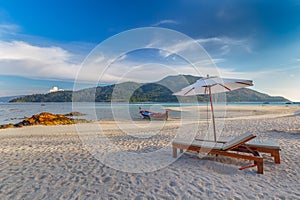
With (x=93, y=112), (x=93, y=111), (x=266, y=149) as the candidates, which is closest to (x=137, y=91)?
(x=266, y=149)

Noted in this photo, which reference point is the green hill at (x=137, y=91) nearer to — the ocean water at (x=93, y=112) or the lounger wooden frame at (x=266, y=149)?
the lounger wooden frame at (x=266, y=149)

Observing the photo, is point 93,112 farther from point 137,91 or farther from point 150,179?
point 150,179

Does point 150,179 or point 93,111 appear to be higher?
point 150,179

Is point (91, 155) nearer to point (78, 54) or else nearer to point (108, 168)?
point (108, 168)

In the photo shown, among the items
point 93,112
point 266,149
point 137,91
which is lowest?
point 93,112

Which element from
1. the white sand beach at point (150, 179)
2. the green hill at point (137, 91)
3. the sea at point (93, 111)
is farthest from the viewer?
the sea at point (93, 111)

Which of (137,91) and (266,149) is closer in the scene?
(266,149)

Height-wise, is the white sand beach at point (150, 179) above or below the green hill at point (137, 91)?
below

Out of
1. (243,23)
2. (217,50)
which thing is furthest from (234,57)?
(243,23)

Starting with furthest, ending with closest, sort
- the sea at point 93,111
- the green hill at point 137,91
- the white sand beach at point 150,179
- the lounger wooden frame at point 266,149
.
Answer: the sea at point 93,111, the green hill at point 137,91, the lounger wooden frame at point 266,149, the white sand beach at point 150,179

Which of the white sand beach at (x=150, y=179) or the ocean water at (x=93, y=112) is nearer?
the white sand beach at (x=150, y=179)

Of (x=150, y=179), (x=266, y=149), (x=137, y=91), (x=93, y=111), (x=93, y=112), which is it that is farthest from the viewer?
(x=93, y=111)

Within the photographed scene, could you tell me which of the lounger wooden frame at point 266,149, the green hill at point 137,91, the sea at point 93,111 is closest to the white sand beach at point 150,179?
the lounger wooden frame at point 266,149

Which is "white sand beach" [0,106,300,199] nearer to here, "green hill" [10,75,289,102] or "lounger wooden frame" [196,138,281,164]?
"lounger wooden frame" [196,138,281,164]
